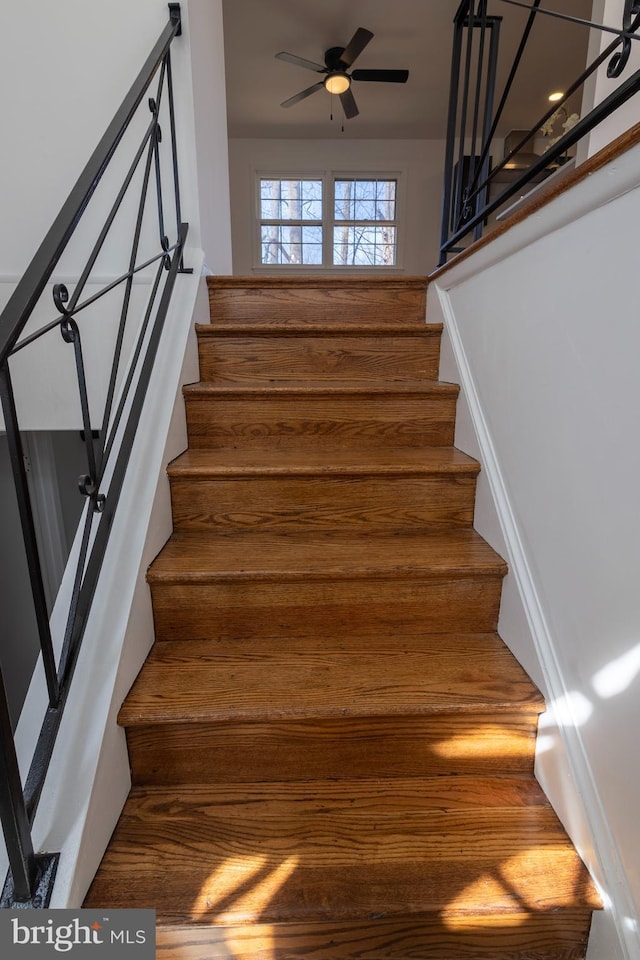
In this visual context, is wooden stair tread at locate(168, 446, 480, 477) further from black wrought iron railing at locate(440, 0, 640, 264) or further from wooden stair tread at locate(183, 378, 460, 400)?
black wrought iron railing at locate(440, 0, 640, 264)

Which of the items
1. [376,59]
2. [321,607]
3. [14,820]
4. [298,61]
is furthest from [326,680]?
[376,59]

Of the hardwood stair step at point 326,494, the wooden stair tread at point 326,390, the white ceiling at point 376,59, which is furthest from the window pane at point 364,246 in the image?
the hardwood stair step at point 326,494

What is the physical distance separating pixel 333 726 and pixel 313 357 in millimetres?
1199

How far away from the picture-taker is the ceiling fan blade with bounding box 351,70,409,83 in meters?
3.61

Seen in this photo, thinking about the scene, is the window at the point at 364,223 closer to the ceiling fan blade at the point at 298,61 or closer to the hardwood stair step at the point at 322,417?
the ceiling fan blade at the point at 298,61

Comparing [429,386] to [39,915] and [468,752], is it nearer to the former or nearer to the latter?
[468,752]

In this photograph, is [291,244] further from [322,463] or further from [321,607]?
[321,607]

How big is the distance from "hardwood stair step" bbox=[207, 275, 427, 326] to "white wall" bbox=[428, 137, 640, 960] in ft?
2.31

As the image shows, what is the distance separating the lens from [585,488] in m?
0.89

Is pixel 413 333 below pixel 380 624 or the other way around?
the other way around

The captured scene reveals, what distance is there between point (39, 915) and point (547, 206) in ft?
4.89

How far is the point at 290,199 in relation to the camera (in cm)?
570

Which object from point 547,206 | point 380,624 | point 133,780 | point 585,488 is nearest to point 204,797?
point 133,780

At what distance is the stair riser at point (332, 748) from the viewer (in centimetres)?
97
